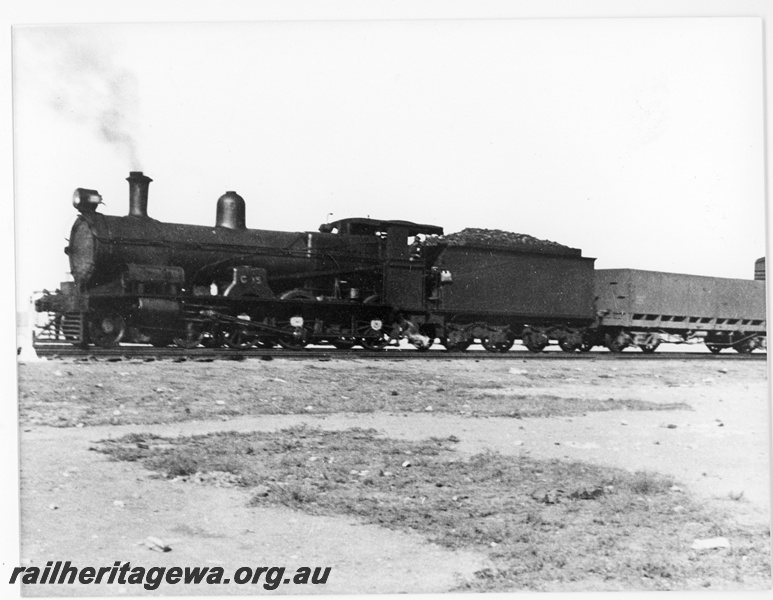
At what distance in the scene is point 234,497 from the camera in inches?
248

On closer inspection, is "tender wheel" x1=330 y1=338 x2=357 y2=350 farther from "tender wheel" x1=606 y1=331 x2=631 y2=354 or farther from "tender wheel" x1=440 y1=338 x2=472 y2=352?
"tender wheel" x1=606 y1=331 x2=631 y2=354

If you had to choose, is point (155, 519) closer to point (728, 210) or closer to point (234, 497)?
point (234, 497)

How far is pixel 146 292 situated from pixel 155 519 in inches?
128

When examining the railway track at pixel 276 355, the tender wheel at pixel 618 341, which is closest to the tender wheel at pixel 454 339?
the railway track at pixel 276 355

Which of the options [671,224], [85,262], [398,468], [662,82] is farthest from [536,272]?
[85,262]

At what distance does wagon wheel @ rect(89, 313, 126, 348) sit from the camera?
8.39 metres

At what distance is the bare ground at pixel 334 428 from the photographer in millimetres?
6109

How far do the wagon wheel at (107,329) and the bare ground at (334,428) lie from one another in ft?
3.39

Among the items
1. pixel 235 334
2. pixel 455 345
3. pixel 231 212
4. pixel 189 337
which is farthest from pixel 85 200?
pixel 455 345

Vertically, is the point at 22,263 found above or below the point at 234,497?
above

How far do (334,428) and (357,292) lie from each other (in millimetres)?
3539

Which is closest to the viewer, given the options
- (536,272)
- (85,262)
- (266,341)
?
(85,262)

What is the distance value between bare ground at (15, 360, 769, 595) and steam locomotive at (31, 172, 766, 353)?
1.20 metres

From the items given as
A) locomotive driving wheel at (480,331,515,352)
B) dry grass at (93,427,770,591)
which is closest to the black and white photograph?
dry grass at (93,427,770,591)
